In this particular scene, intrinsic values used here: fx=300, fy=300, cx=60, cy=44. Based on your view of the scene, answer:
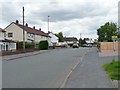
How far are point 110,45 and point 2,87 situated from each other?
2190 inches

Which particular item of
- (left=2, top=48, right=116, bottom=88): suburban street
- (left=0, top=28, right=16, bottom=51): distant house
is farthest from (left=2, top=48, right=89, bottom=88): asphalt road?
(left=0, top=28, right=16, bottom=51): distant house

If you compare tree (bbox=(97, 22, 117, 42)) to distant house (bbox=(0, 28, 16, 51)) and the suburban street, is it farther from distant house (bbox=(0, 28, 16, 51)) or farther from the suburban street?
the suburban street

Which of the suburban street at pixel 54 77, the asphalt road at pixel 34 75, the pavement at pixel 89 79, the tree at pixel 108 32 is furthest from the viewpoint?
Result: the tree at pixel 108 32

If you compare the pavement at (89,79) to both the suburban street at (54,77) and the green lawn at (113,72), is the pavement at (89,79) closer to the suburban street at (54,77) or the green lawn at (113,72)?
the suburban street at (54,77)

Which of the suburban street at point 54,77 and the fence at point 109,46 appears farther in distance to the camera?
the fence at point 109,46

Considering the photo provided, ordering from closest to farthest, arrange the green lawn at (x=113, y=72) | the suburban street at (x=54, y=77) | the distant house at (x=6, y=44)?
the suburban street at (x=54, y=77) → the green lawn at (x=113, y=72) → the distant house at (x=6, y=44)

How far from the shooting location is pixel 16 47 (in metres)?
70.9

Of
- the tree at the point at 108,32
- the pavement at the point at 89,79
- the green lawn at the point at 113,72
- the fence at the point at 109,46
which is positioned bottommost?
the pavement at the point at 89,79

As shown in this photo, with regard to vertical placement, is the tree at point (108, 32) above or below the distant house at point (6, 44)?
above

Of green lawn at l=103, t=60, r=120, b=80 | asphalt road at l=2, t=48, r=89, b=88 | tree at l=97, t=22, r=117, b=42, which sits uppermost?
tree at l=97, t=22, r=117, b=42

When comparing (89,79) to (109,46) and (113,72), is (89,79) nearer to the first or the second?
(113,72)

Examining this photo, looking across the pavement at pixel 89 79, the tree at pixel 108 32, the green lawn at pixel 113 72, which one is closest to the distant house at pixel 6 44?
the tree at pixel 108 32

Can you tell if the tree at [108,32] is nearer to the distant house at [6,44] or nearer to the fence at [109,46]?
the fence at [109,46]

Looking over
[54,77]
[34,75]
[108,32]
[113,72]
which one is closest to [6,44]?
[108,32]
